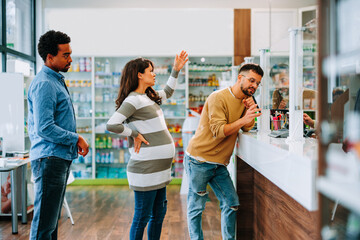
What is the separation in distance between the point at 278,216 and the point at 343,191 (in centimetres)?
165

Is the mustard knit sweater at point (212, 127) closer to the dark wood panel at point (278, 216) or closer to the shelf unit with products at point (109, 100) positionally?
the dark wood panel at point (278, 216)

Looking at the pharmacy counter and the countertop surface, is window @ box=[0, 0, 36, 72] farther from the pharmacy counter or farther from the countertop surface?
the countertop surface

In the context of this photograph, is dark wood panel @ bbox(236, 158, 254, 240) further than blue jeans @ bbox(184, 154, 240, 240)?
Yes

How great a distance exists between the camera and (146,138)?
6.95 feet

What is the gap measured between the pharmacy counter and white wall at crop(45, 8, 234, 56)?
3.76 metres

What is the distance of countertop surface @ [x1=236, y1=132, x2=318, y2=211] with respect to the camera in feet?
4.12

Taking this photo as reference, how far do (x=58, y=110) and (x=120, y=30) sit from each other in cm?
438

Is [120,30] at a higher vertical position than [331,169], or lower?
higher

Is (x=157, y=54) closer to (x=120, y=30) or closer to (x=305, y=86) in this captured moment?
(x=120, y=30)

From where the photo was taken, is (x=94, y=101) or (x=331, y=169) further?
(x=94, y=101)

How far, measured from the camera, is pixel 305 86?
1.94m

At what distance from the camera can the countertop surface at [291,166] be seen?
49.4 inches

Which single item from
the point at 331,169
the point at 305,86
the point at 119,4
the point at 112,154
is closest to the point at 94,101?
the point at 112,154

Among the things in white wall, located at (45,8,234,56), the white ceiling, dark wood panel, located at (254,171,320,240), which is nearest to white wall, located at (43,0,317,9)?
the white ceiling
